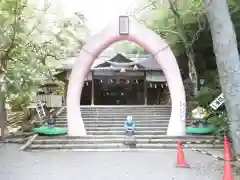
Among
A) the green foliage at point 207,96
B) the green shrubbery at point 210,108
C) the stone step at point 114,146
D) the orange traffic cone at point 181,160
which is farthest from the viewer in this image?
the green foliage at point 207,96

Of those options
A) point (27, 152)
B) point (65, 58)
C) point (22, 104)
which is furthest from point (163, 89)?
point (27, 152)

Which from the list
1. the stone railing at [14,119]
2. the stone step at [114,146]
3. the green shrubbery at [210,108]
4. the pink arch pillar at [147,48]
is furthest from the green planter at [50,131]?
the stone railing at [14,119]

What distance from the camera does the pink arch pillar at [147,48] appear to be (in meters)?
14.6

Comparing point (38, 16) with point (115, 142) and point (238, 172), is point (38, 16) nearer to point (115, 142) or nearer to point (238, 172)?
point (115, 142)

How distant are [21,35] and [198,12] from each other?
31.6ft

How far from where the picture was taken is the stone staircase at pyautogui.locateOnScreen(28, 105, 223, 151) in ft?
44.5

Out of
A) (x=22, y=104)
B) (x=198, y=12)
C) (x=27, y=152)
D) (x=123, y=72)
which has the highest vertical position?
(x=198, y=12)

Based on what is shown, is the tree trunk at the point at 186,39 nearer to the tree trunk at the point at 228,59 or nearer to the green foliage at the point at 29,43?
the green foliage at the point at 29,43

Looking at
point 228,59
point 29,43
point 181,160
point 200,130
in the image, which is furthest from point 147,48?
point 29,43

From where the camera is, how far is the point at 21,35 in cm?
1820

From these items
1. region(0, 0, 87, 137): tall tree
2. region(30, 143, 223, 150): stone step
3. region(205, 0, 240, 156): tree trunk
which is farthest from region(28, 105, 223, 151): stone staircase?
region(205, 0, 240, 156): tree trunk

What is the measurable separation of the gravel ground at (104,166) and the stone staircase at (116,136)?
122 cm

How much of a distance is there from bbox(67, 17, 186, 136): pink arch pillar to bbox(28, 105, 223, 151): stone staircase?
0.65 meters

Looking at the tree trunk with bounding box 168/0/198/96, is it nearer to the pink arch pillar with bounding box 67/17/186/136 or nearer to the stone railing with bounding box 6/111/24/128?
the pink arch pillar with bounding box 67/17/186/136
